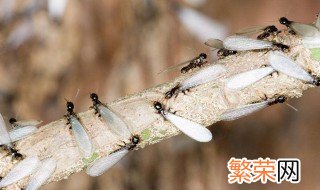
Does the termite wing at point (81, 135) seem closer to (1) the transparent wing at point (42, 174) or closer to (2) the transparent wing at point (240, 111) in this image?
(1) the transparent wing at point (42, 174)

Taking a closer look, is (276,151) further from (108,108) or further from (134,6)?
(108,108)

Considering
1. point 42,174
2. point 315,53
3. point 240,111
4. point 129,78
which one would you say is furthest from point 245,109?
point 129,78

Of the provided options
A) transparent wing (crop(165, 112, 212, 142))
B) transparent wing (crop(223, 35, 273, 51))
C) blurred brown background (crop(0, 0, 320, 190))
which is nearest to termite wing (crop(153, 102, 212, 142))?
transparent wing (crop(165, 112, 212, 142))

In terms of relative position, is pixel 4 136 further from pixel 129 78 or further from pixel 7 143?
pixel 129 78

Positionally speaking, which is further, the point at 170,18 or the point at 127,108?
the point at 170,18

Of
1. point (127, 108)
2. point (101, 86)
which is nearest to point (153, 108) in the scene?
point (127, 108)

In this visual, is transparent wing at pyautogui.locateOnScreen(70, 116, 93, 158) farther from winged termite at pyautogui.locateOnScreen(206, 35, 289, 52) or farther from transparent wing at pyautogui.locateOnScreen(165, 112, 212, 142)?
winged termite at pyautogui.locateOnScreen(206, 35, 289, 52)
